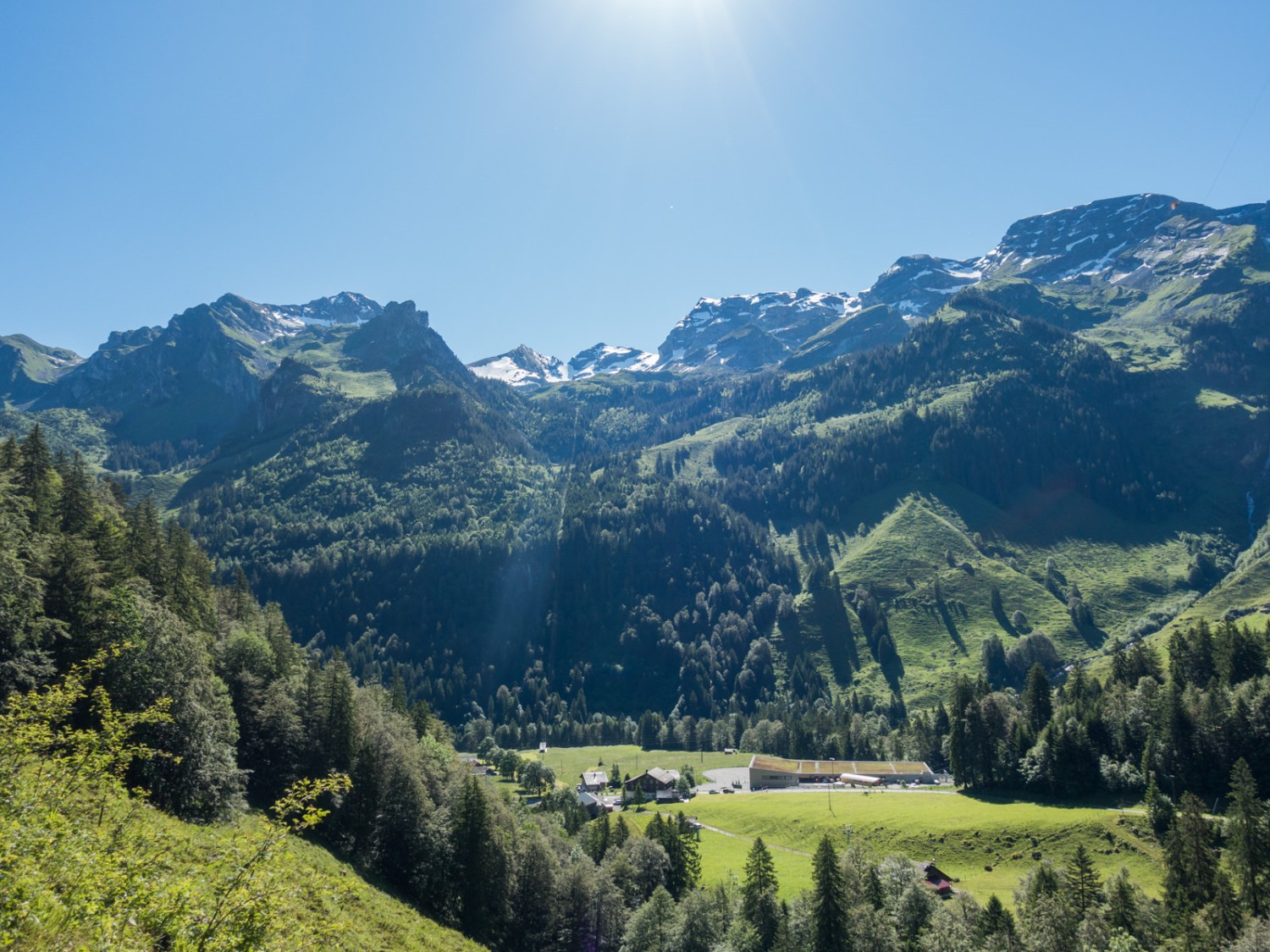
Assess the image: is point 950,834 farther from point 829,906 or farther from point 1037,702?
point 1037,702

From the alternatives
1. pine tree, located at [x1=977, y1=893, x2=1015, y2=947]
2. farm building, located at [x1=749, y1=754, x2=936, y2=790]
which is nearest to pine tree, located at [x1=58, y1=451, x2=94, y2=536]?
pine tree, located at [x1=977, y1=893, x2=1015, y2=947]

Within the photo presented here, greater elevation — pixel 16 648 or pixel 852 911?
pixel 16 648

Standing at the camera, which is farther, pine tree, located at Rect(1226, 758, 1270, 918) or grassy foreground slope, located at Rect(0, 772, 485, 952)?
pine tree, located at Rect(1226, 758, 1270, 918)

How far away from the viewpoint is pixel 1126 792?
300 feet

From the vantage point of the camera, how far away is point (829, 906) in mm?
62531

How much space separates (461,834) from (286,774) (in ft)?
53.3

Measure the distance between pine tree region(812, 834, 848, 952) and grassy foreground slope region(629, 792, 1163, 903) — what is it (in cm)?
1487

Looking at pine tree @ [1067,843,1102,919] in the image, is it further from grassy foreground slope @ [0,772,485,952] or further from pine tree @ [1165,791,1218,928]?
grassy foreground slope @ [0,772,485,952]

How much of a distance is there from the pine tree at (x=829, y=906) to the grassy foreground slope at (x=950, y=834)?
48.8 ft

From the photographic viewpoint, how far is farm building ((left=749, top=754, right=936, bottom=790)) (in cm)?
13488

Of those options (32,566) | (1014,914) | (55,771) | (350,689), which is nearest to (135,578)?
(32,566)

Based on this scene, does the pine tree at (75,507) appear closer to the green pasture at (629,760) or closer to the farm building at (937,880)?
the farm building at (937,880)

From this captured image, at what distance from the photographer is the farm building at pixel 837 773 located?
134875 millimetres

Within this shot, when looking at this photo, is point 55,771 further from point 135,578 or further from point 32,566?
point 135,578
